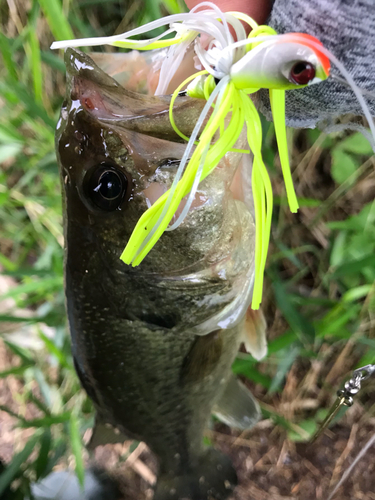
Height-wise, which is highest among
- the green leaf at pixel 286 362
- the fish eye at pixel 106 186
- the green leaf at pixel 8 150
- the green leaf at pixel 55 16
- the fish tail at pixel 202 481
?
the green leaf at pixel 55 16

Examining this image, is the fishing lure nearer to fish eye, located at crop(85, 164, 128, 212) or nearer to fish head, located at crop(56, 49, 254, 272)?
fish head, located at crop(56, 49, 254, 272)

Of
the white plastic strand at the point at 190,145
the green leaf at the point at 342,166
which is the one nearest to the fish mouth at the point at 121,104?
the white plastic strand at the point at 190,145

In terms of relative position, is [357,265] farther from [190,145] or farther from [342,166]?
[190,145]

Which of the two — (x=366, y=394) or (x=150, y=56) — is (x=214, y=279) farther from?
(x=366, y=394)

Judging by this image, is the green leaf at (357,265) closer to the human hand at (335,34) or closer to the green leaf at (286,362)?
the green leaf at (286,362)

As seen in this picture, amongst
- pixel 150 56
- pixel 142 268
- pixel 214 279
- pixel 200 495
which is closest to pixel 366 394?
pixel 200 495

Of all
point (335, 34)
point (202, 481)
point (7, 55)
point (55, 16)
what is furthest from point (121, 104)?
point (202, 481)
